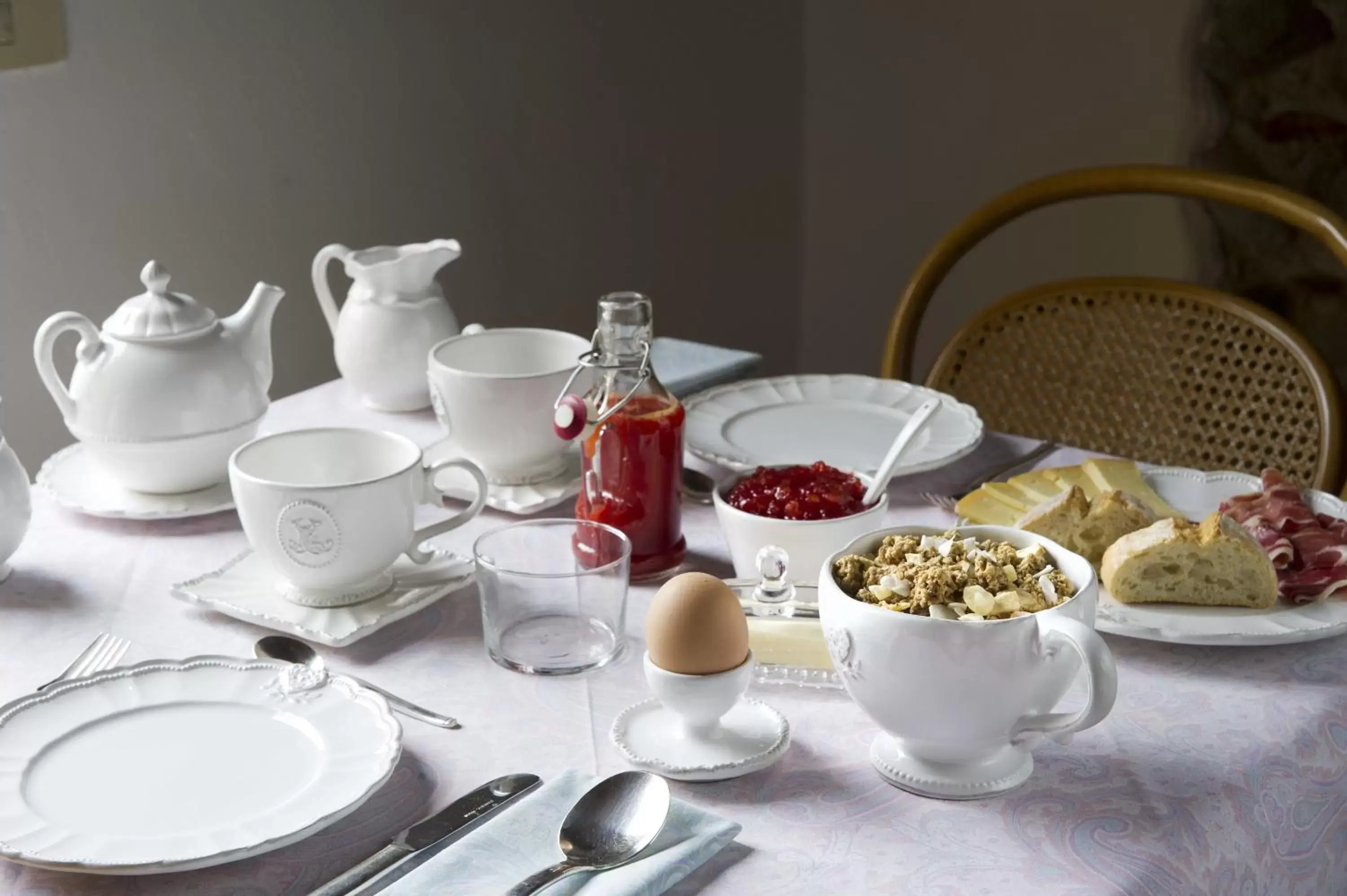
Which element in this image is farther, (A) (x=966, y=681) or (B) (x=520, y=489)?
(B) (x=520, y=489)

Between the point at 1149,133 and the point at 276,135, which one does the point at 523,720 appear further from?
the point at 1149,133

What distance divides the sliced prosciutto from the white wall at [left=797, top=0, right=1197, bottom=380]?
206 centimetres

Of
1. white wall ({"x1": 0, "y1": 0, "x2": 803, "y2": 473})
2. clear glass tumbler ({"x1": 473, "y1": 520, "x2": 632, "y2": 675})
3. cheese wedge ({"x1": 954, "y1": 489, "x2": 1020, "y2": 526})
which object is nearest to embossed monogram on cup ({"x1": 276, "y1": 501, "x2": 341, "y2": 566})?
clear glass tumbler ({"x1": 473, "y1": 520, "x2": 632, "y2": 675})

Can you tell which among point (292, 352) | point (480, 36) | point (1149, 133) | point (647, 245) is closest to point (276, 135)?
point (292, 352)

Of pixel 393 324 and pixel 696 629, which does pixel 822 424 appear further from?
pixel 696 629

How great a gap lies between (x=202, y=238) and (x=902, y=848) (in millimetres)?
1566

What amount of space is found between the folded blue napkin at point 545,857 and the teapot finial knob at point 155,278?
658 millimetres

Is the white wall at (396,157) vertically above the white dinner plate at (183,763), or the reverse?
the white wall at (396,157)

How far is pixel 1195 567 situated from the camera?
3.30ft

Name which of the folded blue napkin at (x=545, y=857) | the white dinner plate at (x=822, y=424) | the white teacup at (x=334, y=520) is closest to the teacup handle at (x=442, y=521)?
the white teacup at (x=334, y=520)

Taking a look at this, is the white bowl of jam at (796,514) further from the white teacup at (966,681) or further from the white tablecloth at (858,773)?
the white teacup at (966,681)

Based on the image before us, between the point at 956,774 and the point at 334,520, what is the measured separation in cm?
48

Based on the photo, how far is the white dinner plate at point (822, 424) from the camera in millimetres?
1339

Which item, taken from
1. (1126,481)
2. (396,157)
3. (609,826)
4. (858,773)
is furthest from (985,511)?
(396,157)
